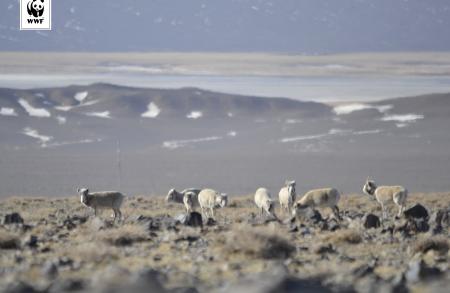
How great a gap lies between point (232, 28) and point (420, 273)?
175m

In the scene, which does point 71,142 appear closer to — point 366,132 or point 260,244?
point 366,132

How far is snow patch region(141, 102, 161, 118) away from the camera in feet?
239

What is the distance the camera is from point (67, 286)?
38.4ft

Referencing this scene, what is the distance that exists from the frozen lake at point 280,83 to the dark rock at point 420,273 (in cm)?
6647

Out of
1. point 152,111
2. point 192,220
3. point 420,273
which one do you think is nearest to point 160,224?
point 192,220

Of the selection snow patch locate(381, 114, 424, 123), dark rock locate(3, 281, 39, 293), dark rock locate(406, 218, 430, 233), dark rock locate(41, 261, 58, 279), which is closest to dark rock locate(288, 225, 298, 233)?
dark rock locate(406, 218, 430, 233)

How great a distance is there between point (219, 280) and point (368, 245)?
5.06 metres

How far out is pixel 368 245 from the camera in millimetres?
17672

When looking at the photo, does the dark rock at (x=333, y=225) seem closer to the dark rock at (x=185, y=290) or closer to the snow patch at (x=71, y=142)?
the dark rock at (x=185, y=290)

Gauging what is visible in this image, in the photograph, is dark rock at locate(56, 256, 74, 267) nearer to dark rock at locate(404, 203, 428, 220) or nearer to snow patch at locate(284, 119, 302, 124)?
dark rock at locate(404, 203, 428, 220)

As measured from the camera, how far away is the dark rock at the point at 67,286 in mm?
11617

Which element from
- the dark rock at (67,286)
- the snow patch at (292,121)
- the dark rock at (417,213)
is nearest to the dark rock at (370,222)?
the dark rock at (417,213)

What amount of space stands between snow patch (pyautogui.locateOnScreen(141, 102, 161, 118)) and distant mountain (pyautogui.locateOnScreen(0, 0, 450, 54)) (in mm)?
88687

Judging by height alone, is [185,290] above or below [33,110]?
below
